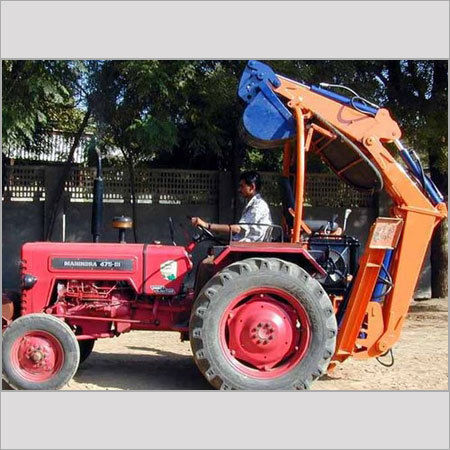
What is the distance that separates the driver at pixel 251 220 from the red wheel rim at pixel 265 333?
0.64 m

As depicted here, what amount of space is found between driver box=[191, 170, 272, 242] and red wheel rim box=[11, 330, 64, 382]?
5.41ft

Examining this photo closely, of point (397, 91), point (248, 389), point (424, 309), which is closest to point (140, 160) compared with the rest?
point (397, 91)

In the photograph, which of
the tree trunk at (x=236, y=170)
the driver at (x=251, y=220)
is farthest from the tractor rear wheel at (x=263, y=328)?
the tree trunk at (x=236, y=170)

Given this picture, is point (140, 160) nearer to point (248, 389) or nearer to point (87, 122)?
point (87, 122)

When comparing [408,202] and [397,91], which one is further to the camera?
[397,91]

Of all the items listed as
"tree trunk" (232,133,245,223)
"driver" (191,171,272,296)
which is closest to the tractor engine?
"driver" (191,171,272,296)

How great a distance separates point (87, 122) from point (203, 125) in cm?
229

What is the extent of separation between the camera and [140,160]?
1222 cm

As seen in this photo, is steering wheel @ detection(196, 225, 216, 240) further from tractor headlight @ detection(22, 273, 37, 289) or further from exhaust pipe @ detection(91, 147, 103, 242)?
tractor headlight @ detection(22, 273, 37, 289)

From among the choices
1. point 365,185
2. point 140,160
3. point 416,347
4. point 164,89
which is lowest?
point 416,347

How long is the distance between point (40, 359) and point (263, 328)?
195cm

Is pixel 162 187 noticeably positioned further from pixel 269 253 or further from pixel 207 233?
pixel 269 253

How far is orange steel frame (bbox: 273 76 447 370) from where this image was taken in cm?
589

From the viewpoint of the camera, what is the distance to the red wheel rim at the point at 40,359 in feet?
19.1
